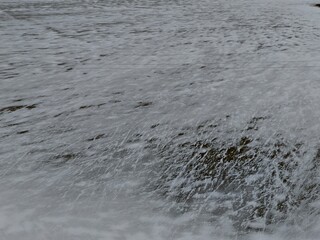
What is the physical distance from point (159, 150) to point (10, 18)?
3331 millimetres

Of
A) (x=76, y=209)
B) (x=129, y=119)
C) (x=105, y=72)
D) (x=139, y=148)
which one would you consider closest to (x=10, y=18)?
(x=105, y=72)

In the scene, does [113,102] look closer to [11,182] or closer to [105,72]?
[105,72]

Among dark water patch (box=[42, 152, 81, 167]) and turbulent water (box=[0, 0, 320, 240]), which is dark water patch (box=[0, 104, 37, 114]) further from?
dark water patch (box=[42, 152, 81, 167])

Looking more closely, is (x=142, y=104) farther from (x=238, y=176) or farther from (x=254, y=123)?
(x=238, y=176)

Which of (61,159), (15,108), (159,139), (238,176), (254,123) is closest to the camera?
(238,176)

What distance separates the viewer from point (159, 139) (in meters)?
1.34

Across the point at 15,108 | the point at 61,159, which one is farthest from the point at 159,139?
the point at 15,108

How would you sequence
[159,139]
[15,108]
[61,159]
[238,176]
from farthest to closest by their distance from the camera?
[15,108] < [159,139] < [61,159] < [238,176]

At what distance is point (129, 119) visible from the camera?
151 centimetres

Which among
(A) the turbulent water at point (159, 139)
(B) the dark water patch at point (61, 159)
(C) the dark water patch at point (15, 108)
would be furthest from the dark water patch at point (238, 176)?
(C) the dark water patch at point (15, 108)

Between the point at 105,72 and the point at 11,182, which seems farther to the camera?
the point at 105,72

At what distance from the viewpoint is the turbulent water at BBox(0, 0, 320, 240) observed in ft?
2.96

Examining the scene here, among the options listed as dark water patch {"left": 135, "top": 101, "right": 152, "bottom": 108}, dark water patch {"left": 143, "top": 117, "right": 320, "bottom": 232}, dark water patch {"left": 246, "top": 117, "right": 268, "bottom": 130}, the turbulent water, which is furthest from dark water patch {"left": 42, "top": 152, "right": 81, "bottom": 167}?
dark water patch {"left": 246, "top": 117, "right": 268, "bottom": 130}

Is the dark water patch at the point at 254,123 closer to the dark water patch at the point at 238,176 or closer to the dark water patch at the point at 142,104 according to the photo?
the dark water patch at the point at 238,176
